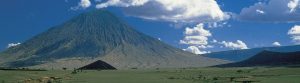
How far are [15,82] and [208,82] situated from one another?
27.0m

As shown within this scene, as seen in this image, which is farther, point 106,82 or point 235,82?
point 106,82

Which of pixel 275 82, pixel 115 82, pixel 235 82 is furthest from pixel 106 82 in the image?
pixel 275 82

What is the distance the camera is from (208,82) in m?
79.6

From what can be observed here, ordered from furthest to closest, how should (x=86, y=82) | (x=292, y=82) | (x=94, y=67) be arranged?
(x=94, y=67), (x=86, y=82), (x=292, y=82)

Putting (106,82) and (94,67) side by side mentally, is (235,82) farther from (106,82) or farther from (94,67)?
(94,67)

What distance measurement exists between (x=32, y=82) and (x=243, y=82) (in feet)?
97.2

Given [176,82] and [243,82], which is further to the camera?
[176,82]

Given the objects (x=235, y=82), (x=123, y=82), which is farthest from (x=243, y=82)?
(x=123, y=82)

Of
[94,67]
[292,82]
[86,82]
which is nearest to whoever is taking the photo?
[292,82]

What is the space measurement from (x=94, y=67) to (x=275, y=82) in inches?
4747

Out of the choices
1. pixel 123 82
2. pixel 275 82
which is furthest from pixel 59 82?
pixel 275 82

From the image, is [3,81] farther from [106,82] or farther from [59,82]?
[106,82]

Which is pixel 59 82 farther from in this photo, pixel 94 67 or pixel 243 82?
pixel 94 67

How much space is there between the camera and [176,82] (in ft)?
274
